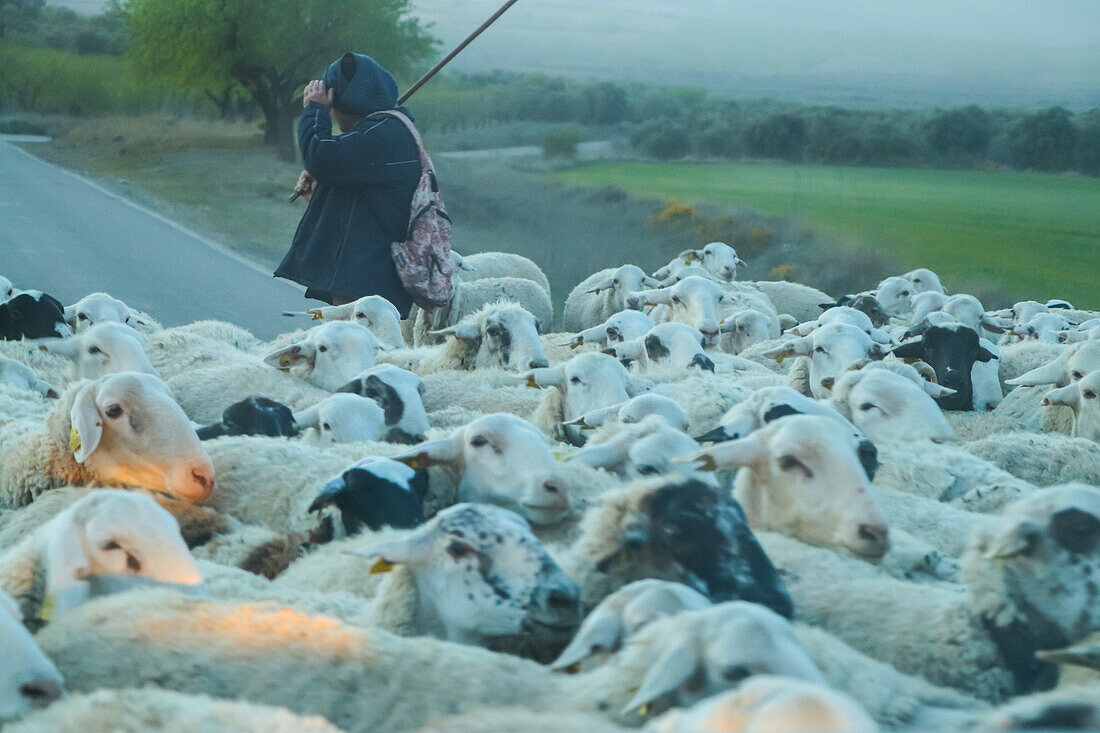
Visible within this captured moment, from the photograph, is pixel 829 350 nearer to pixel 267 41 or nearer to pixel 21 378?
pixel 21 378

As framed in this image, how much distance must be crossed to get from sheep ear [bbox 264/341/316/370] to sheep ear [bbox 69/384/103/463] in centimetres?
205

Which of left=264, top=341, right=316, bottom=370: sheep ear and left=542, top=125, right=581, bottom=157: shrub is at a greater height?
left=542, top=125, right=581, bottom=157: shrub

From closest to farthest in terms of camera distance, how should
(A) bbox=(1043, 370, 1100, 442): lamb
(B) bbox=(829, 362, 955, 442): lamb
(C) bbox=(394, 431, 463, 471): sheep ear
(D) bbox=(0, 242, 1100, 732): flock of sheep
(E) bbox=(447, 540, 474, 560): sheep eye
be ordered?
(D) bbox=(0, 242, 1100, 732): flock of sheep
(E) bbox=(447, 540, 474, 560): sheep eye
(C) bbox=(394, 431, 463, 471): sheep ear
(B) bbox=(829, 362, 955, 442): lamb
(A) bbox=(1043, 370, 1100, 442): lamb

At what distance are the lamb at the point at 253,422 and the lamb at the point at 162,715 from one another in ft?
9.22

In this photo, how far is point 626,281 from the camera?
10078 mm

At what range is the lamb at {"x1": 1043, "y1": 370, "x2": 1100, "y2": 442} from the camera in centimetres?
552

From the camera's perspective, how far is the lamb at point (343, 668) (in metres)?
2.21

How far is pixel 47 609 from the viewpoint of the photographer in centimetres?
269

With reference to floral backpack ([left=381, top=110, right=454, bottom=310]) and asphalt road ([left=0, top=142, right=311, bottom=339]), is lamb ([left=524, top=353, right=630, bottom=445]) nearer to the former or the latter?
floral backpack ([left=381, top=110, right=454, bottom=310])

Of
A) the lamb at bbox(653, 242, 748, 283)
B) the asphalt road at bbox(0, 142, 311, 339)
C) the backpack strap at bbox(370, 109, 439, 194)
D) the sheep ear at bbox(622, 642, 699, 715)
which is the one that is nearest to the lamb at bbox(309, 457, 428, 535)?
the sheep ear at bbox(622, 642, 699, 715)

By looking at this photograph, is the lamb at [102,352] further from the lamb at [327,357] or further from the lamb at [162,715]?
the lamb at [162,715]

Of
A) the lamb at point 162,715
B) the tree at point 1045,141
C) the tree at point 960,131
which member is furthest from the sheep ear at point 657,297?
the tree at point 960,131

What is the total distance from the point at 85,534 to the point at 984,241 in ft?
46.5

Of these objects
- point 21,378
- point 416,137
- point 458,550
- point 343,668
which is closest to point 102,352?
point 21,378
